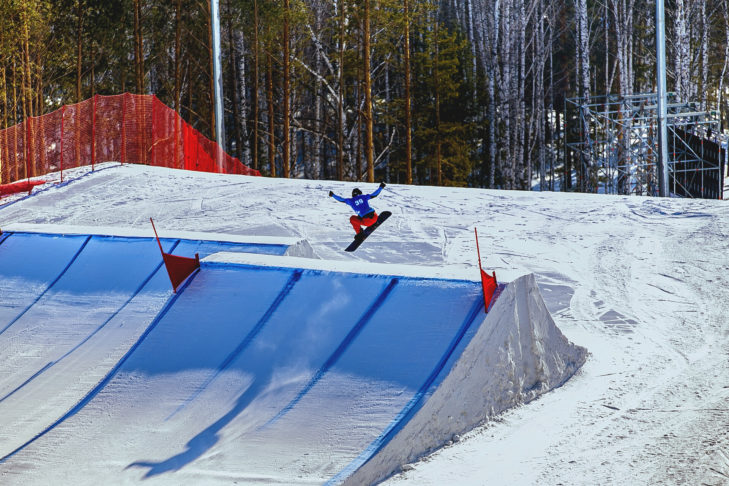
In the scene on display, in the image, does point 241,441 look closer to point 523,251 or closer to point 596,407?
point 596,407

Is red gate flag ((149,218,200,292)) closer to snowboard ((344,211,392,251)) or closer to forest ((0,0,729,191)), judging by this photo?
snowboard ((344,211,392,251))

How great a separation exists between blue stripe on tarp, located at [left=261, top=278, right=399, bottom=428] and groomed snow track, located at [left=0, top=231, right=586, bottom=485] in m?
0.01

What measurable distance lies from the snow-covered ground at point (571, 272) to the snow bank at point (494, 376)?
5.2 inches

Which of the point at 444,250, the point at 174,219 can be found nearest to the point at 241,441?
the point at 444,250

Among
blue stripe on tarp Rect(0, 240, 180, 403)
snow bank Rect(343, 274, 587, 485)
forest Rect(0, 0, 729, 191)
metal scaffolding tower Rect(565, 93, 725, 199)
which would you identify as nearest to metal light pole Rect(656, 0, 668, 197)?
metal scaffolding tower Rect(565, 93, 725, 199)

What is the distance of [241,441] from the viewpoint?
5895mm

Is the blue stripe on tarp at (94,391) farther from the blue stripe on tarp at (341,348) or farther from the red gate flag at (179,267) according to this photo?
the blue stripe on tarp at (341,348)

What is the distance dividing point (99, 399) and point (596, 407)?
4.11 metres

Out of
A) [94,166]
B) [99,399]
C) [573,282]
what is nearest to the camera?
[99,399]

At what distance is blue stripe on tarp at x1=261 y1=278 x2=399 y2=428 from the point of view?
6.19 meters

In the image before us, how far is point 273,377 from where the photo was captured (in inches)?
257

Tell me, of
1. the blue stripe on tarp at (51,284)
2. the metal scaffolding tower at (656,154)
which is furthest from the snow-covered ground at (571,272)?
the metal scaffolding tower at (656,154)

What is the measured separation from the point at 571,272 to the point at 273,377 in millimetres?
6646

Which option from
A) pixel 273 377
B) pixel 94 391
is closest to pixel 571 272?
pixel 273 377
